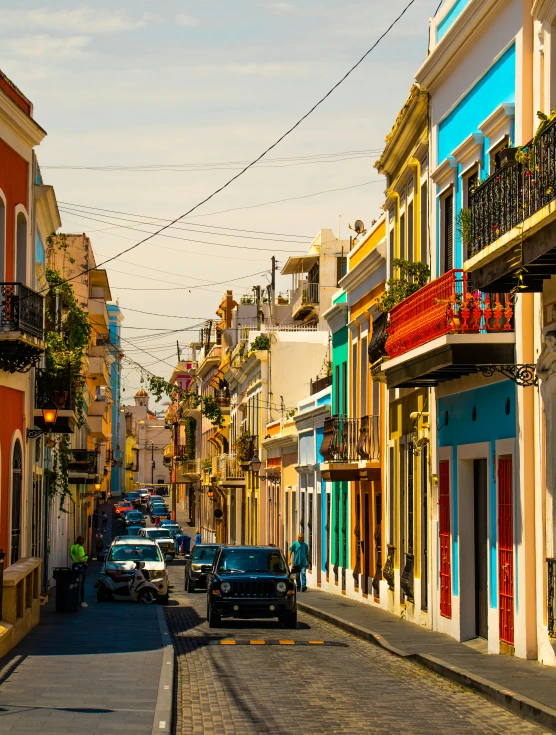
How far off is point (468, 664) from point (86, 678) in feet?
15.3

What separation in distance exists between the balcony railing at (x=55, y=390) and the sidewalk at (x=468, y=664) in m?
7.20

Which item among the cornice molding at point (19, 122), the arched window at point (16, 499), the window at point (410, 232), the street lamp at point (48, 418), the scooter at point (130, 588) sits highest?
the cornice molding at point (19, 122)

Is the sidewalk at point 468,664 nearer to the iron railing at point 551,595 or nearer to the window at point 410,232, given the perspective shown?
the iron railing at point 551,595

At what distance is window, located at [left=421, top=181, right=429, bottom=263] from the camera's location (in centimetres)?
2295

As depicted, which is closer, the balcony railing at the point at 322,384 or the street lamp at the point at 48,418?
the street lamp at the point at 48,418

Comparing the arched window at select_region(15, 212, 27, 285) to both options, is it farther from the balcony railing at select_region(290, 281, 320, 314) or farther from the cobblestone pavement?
the balcony railing at select_region(290, 281, 320, 314)

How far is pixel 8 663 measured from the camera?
51.6 feet

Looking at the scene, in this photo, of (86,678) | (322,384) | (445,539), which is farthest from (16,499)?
(322,384)

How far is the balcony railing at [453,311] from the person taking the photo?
16.6 meters

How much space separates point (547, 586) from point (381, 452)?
1266cm

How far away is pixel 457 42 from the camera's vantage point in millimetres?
19516

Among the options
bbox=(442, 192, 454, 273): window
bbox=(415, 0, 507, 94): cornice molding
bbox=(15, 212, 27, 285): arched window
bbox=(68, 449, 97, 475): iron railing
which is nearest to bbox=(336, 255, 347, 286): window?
bbox=(68, 449, 97, 475): iron railing

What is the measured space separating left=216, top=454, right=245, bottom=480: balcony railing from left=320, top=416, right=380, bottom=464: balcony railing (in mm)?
29205

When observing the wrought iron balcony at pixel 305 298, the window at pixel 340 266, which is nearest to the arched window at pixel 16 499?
the window at pixel 340 266
